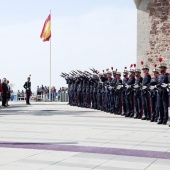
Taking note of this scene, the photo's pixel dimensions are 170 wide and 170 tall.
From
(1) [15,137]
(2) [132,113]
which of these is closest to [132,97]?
(2) [132,113]

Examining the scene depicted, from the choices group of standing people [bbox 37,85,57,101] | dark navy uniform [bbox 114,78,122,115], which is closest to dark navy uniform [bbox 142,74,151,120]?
dark navy uniform [bbox 114,78,122,115]

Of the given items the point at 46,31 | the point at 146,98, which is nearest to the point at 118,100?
the point at 146,98

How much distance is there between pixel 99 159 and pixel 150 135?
3.19m

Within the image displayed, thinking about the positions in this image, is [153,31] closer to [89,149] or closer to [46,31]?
[46,31]

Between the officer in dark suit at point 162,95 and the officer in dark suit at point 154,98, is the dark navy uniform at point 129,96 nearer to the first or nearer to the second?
the officer in dark suit at point 154,98

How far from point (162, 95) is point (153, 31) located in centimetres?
1054

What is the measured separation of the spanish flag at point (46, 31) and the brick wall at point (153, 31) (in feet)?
35.4

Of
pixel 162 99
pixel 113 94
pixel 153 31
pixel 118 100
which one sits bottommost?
pixel 118 100

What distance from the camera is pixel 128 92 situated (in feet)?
46.9

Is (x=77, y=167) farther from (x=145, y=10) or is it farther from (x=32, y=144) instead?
(x=145, y=10)

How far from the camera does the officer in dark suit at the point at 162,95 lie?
1160 centimetres

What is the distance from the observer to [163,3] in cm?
2148

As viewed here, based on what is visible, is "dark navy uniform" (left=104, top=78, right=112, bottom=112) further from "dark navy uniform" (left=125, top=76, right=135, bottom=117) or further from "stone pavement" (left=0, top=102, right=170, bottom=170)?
"stone pavement" (left=0, top=102, right=170, bottom=170)

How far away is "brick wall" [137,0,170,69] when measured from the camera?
21359 mm
